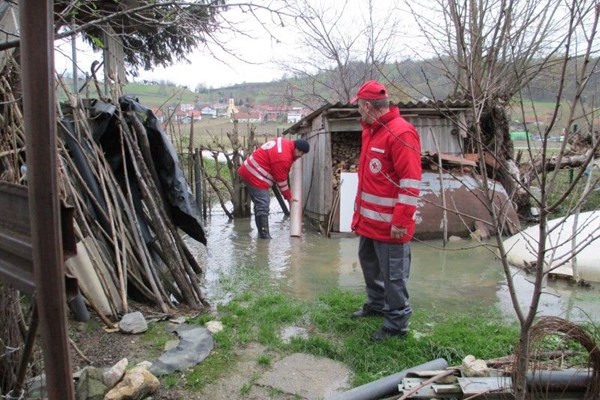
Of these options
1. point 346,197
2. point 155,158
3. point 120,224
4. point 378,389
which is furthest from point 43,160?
point 346,197

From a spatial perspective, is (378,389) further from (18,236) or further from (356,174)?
(356,174)

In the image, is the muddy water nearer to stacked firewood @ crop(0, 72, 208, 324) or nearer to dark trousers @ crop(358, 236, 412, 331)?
dark trousers @ crop(358, 236, 412, 331)

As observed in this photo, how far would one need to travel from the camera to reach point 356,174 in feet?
30.6

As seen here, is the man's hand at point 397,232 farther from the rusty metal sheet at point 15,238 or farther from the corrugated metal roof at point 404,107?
the corrugated metal roof at point 404,107

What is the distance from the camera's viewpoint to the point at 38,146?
1.25m

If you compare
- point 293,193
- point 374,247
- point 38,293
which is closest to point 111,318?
point 374,247

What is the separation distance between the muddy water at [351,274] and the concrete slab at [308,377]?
1264 millimetres

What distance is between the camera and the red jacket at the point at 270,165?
8375mm

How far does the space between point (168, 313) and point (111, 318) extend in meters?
0.51

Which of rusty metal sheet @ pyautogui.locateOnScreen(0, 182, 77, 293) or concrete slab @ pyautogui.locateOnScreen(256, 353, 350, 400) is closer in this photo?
rusty metal sheet @ pyautogui.locateOnScreen(0, 182, 77, 293)

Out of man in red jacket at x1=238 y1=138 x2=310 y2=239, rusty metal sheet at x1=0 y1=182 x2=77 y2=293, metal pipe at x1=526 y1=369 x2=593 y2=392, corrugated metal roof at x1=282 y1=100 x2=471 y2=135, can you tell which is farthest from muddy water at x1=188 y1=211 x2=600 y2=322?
rusty metal sheet at x1=0 y1=182 x2=77 y2=293

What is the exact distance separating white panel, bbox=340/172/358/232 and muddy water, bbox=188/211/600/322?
34cm

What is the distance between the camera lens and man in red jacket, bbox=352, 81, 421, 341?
383 cm

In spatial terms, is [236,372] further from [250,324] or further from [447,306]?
[447,306]
